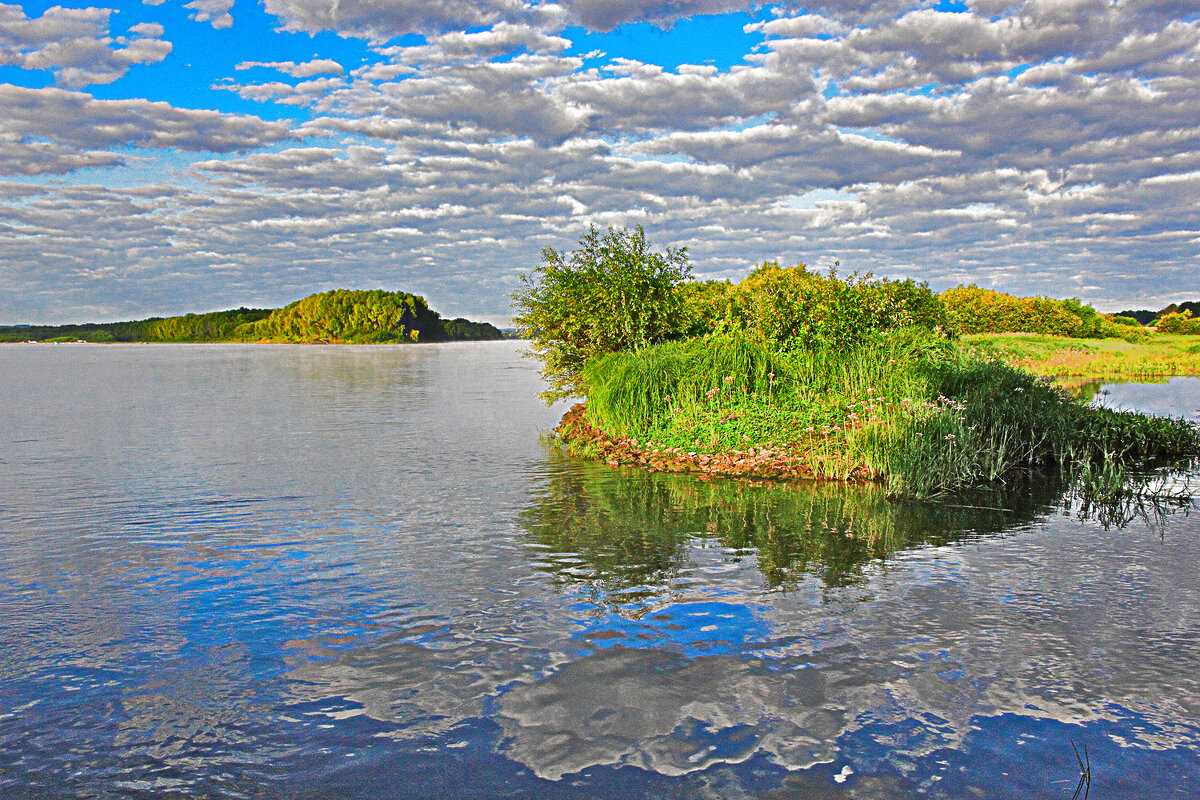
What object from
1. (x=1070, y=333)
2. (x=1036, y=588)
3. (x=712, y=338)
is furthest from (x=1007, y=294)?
(x=1036, y=588)

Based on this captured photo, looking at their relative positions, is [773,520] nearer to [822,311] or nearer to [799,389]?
[799,389]

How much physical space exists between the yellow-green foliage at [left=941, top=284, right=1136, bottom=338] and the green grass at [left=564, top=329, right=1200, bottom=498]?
52690 millimetres

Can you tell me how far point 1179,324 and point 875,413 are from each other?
270 ft

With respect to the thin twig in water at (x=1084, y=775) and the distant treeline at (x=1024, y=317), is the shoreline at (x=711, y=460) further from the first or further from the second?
the distant treeline at (x=1024, y=317)

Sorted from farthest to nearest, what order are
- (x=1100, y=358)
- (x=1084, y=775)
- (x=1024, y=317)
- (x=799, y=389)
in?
(x=1024, y=317), (x=1100, y=358), (x=799, y=389), (x=1084, y=775)

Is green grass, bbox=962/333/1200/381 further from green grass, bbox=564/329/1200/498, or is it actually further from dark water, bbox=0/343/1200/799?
dark water, bbox=0/343/1200/799

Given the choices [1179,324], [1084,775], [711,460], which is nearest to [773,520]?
[711,460]

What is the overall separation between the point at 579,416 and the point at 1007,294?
206 ft

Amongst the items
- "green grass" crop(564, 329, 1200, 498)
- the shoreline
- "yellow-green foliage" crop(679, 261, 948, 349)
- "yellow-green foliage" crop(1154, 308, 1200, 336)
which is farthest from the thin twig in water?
"yellow-green foliage" crop(1154, 308, 1200, 336)

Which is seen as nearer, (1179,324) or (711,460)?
(711,460)

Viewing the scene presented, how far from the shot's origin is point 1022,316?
221ft

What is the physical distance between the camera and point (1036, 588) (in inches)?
297

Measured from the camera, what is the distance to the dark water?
4.48 m

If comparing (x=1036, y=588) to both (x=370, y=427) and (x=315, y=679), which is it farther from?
(x=370, y=427)
